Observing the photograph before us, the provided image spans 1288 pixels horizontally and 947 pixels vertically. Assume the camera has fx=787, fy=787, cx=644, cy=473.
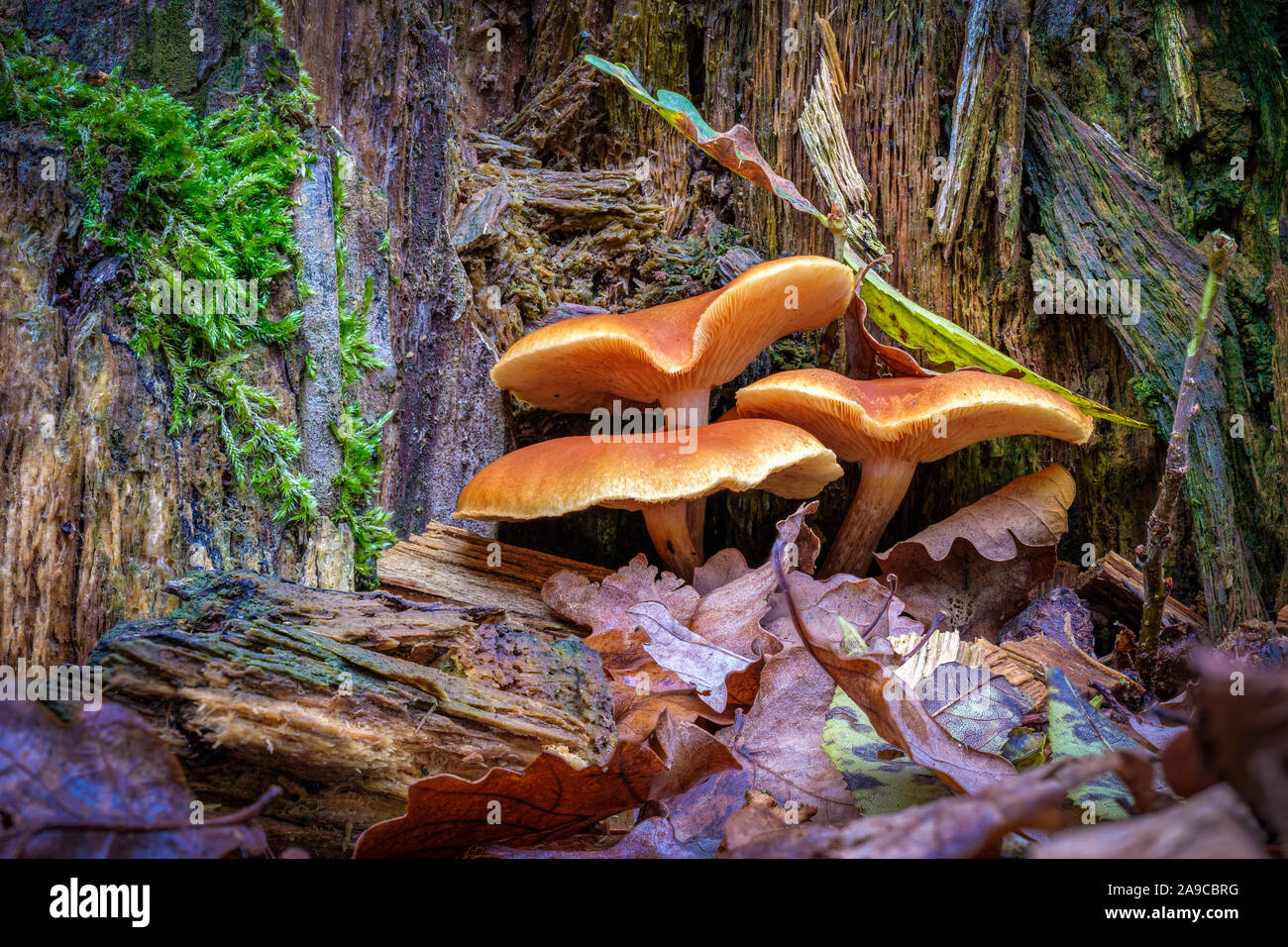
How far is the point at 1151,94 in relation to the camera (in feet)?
10.5

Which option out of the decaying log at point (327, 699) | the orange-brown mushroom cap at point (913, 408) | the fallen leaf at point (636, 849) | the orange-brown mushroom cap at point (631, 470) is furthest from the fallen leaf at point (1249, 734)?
the orange-brown mushroom cap at point (913, 408)

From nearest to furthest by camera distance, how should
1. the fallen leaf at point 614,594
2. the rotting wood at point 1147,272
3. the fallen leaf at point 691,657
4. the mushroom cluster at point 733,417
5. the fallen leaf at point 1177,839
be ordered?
the fallen leaf at point 1177,839, the fallen leaf at point 691,657, the mushroom cluster at point 733,417, the fallen leaf at point 614,594, the rotting wood at point 1147,272

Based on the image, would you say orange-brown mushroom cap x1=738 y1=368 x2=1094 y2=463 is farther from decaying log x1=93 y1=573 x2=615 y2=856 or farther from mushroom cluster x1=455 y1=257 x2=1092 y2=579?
decaying log x1=93 y1=573 x2=615 y2=856

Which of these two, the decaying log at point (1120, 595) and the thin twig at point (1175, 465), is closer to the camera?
the thin twig at point (1175, 465)

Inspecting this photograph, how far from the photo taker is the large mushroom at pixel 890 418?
7.77ft

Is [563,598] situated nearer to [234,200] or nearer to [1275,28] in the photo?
[234,200]

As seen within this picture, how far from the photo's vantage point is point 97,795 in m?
1.10

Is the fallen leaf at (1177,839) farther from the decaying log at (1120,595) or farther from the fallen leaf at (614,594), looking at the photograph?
the decaying log at (1120,595)

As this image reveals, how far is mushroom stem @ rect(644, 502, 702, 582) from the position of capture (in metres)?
2.78

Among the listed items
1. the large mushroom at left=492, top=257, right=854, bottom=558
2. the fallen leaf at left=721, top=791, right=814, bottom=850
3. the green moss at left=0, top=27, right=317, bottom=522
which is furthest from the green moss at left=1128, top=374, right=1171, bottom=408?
the green moss at left=0, top=27, right=317, bottom=522

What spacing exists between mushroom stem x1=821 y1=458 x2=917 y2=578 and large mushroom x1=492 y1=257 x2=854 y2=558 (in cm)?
55

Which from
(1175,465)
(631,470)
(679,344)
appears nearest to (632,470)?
(631,470)

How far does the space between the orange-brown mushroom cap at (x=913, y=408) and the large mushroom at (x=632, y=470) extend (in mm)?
147
